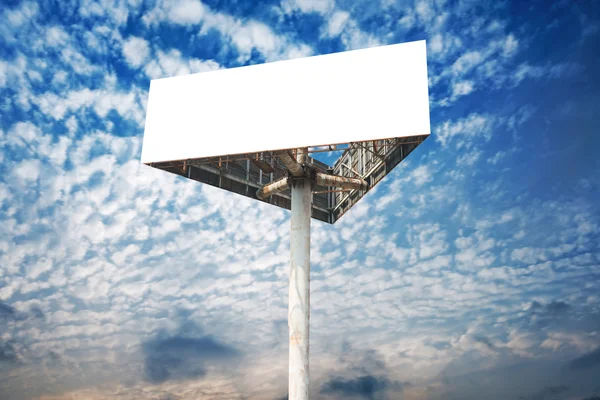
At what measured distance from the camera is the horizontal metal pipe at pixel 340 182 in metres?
32.6

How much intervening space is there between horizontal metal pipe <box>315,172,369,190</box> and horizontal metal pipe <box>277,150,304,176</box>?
3.83ft

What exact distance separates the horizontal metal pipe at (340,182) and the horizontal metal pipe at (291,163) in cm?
117

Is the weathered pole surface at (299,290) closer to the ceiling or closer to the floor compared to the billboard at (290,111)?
closer to the floor

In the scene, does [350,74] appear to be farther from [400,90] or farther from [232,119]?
[232,119]

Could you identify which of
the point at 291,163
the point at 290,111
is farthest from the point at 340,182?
the point at 290,111

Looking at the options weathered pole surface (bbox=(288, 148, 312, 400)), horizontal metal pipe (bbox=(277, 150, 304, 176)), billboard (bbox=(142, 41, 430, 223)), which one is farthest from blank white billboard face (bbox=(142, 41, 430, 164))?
weathered pole surface (bbox=(288, 148, 312, 400))

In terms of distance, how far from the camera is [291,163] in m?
31.3

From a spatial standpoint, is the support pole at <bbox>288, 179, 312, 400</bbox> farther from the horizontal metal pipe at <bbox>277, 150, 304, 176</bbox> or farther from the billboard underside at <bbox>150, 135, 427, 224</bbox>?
the billboard underside at <bbox>150, 135, 427, 224</bbox>

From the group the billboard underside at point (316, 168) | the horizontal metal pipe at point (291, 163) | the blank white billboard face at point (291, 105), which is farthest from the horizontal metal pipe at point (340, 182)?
the blank white billboard face at point (291, 105)

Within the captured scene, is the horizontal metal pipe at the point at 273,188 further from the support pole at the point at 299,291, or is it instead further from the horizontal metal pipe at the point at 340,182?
the horizontal metal pipe at the point at 340,182

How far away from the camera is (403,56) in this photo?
29969mm

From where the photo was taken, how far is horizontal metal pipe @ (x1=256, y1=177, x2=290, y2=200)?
3284 cm

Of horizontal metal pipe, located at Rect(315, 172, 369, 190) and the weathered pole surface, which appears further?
horizontal metal pipe, located at Rect(315, 172, 369, 190)

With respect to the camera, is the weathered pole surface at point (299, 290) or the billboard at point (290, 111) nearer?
the weathered pole surface at point (299, 290)
